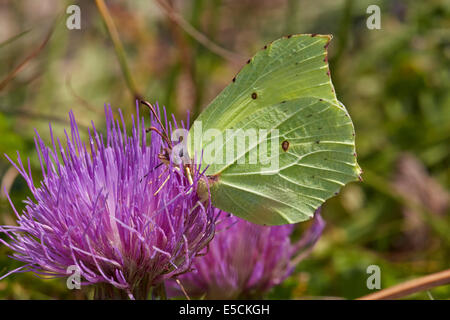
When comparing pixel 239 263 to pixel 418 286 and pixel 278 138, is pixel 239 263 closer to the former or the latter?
pixel 278 138

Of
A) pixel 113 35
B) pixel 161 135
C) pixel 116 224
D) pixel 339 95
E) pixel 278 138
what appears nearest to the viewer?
pixel 116 224

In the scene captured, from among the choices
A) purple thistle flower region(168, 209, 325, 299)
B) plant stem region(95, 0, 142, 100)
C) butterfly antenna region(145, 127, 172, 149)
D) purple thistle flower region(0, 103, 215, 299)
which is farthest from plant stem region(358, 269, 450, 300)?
plant stem region(95, 0, 142, 100)

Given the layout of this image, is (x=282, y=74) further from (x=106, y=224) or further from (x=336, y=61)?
(x=336, y=61)

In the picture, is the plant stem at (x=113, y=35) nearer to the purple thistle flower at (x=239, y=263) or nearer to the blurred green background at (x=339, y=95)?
the blurred green background at (x=339, y=95)

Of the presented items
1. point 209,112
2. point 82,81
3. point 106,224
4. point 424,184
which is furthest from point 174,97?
point 106,224

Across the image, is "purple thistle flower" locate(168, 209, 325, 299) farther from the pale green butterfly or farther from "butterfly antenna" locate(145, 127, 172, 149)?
"butterfly antenna" locate(145, 127, 172, 149)

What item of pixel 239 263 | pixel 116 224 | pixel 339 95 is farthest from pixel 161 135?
pixel 339 95

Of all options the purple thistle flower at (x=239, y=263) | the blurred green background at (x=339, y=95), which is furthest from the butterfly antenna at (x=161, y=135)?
the blurred green background at (x=339, y=95)
